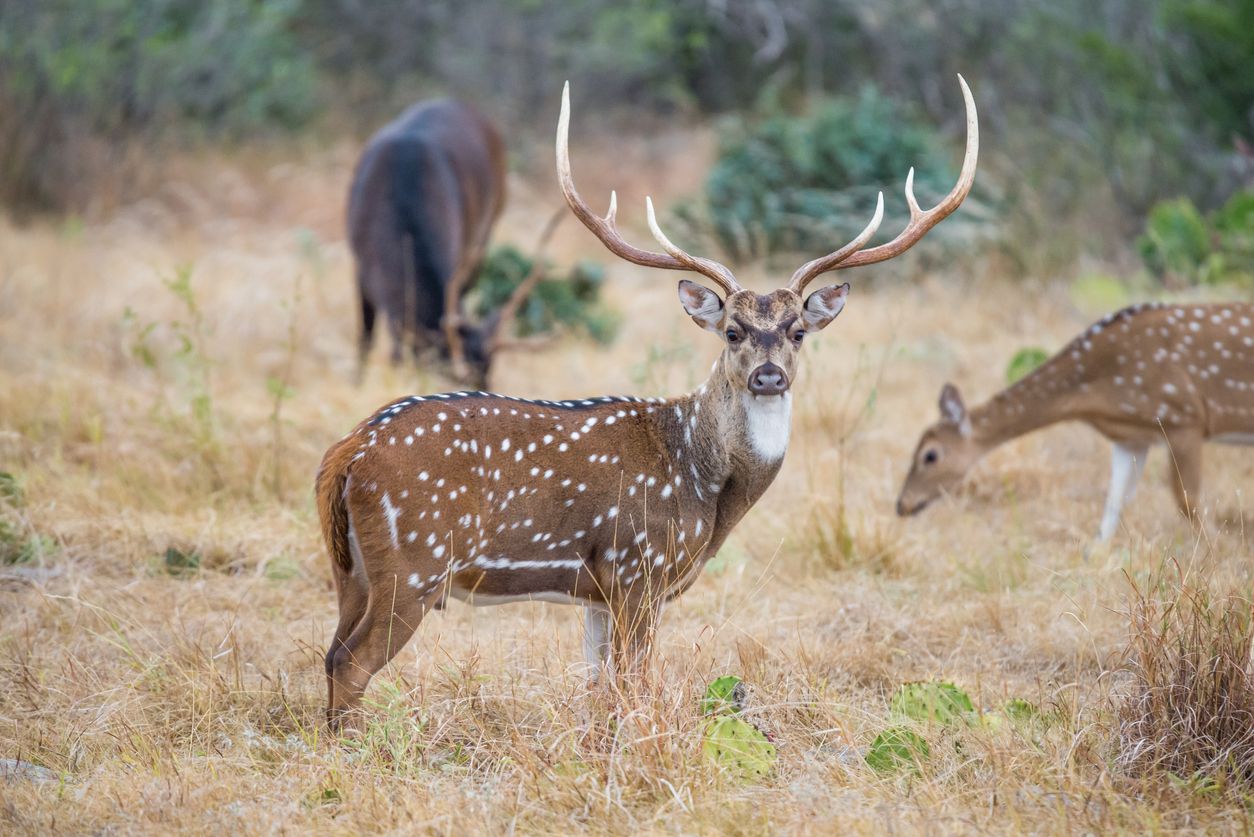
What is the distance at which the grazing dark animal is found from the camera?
827 cm

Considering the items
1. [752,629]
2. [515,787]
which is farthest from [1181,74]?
[515,787]

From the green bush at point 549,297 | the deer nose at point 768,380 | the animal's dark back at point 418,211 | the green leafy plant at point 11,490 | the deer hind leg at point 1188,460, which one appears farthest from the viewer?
the green bush at point 549,297

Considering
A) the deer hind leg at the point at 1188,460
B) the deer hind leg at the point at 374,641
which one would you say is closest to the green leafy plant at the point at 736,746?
the deer hind leg at the point at 374,641

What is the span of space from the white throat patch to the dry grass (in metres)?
0.44

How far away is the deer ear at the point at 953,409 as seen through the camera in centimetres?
677

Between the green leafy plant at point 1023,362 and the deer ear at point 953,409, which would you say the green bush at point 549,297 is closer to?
the green leafy plant at point 1023,362

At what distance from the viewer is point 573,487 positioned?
4277mm

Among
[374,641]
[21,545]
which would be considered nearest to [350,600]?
[374,641]

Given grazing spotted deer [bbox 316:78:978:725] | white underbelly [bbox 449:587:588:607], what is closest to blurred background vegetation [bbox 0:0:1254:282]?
grazing spotted deer [bbox 316:78:978:725]

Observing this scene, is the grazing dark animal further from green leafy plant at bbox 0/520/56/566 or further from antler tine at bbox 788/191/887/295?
antler tine at bbox 788/191/887/295

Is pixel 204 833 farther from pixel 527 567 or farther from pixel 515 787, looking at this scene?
pixel 527 567

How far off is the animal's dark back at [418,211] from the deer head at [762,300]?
387cm

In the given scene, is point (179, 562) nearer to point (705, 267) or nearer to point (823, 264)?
point (705, 267)

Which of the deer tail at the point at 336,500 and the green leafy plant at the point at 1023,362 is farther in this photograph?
the green leafy plant at the point at 1023,362
